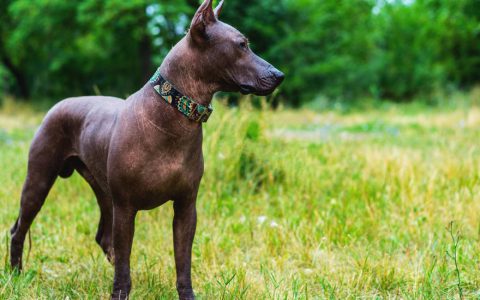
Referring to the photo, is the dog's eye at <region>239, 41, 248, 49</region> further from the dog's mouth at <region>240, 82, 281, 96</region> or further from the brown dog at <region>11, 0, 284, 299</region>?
the dog's mouth at <region>240, 82, 281, 96</region>

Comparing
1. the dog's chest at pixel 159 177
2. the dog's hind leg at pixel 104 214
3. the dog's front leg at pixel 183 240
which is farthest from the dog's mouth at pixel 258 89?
the dog's hind leg at pixel 104 214

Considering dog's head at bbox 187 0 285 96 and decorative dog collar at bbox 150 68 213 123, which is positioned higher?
dog's head at bbox 187 0 285 96

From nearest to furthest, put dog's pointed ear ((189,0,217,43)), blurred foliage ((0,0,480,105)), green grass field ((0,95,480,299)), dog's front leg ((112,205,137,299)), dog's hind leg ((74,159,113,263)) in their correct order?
dog's pointed ear ((189,0,217,43))
dog's front leg ((112,205,137,299))
green grass field ((0,95,480,299))
dog's hind leg ((74,159,113,263))
blurred foliage ((0,0,480,105))

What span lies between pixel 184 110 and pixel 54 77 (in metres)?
17.6

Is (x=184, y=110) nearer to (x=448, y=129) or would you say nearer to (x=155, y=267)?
(x=155, y=267)

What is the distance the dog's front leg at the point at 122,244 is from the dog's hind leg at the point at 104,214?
2.07 feet

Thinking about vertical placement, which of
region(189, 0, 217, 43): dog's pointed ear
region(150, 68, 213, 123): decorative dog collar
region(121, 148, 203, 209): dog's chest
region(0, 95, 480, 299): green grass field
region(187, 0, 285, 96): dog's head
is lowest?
region(0, 95, 480, 299): green grass field

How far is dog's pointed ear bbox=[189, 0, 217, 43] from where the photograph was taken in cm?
210

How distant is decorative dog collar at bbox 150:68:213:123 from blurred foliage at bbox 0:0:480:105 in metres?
11.0

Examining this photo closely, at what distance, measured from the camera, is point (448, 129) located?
9.02 meters

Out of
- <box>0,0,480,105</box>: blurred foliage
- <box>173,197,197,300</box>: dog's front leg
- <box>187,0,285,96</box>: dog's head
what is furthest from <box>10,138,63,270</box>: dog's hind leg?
<box>0,0,480,105</box>: blurred foliage

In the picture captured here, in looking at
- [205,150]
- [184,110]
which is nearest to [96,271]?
[184,110]

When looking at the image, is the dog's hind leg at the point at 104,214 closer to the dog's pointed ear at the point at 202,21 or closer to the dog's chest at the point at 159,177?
the dog's chest at the point at 159,177

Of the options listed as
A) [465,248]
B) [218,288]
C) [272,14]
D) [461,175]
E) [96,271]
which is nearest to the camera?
[218,288]
